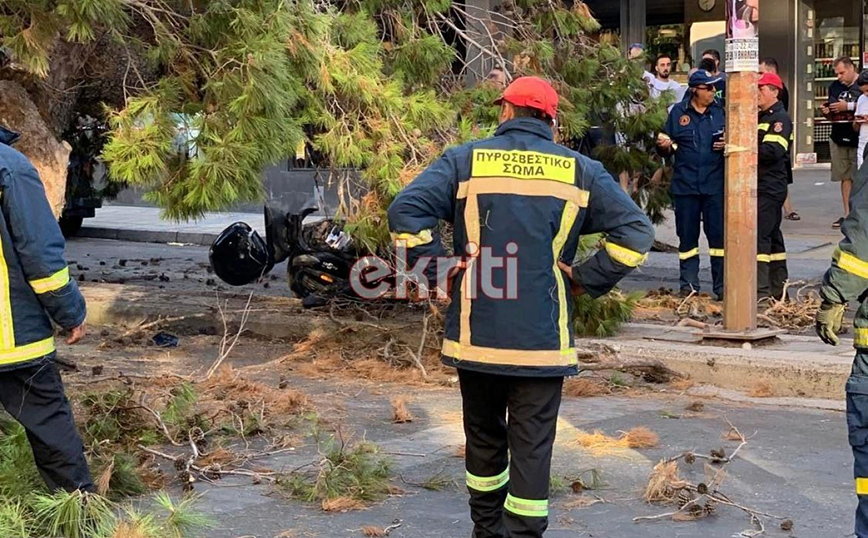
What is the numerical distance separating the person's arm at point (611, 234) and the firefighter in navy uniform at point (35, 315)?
1907mm

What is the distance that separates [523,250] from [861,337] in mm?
1222

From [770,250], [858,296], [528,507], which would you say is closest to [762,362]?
[770,250]

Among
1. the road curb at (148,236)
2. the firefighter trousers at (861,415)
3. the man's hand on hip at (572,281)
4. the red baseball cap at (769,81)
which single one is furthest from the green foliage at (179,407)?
the road curb at (148,236)

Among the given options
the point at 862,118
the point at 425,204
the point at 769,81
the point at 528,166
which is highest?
the point at 769,81

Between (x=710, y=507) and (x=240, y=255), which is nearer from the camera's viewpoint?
(x=710, y=507)

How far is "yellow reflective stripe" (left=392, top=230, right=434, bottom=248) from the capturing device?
14.2 feet

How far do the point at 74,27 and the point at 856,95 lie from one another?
974 centimetres

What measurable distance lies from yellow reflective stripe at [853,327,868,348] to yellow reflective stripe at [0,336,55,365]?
2.94 metres

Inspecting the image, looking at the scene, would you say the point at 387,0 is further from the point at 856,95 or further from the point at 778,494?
the point at 856,95

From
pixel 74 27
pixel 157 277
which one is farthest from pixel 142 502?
pixel 157 277

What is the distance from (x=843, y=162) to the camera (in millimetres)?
13383

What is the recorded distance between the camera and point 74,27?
18.4 feet

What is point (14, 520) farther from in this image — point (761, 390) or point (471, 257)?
point (761, 390)

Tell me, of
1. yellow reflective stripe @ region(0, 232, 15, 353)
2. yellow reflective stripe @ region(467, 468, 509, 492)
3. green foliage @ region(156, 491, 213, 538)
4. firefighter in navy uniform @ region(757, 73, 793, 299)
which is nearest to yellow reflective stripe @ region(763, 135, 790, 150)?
firefighter in navy uniform @ region(757, 73, 793, 299)
